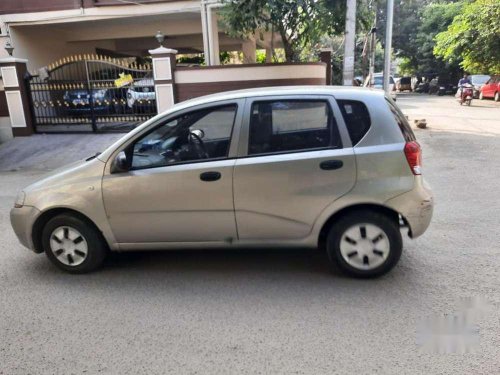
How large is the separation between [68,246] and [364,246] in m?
2.81

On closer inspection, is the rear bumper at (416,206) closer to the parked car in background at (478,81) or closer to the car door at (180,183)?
the car door at (180,183)

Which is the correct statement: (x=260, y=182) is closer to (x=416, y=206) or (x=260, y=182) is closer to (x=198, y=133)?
(x=198, y=133)

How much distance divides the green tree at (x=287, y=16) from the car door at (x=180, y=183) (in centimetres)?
716

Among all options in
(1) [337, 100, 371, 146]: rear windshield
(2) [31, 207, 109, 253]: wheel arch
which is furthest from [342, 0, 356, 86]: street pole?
(2) [31, 207, 109, 253]: wheel arch

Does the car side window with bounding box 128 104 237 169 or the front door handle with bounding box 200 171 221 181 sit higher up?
the car side window with bounding box 128 104 237 169

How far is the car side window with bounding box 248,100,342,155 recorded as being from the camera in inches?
149

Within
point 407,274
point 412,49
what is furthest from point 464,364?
point 412,49

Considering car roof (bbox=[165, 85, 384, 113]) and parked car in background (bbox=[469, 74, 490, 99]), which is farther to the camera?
parked car in background (bbox=[469, 74, 490, 99])

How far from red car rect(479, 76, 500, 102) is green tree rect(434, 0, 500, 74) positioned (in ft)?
2.80

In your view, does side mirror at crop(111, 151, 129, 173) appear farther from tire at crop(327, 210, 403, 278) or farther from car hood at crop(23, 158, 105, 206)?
tire at crop(327, 210, 403, 278)

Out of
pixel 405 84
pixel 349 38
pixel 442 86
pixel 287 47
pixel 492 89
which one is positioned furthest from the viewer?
pixel 405 84

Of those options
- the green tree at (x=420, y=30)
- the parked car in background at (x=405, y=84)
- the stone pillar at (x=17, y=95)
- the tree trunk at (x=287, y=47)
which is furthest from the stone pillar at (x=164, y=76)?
the parked car in background at (x=405, y=84)

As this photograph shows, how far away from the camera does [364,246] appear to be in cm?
380

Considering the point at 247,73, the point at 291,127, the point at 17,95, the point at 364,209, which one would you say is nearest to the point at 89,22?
the point at 17,95
